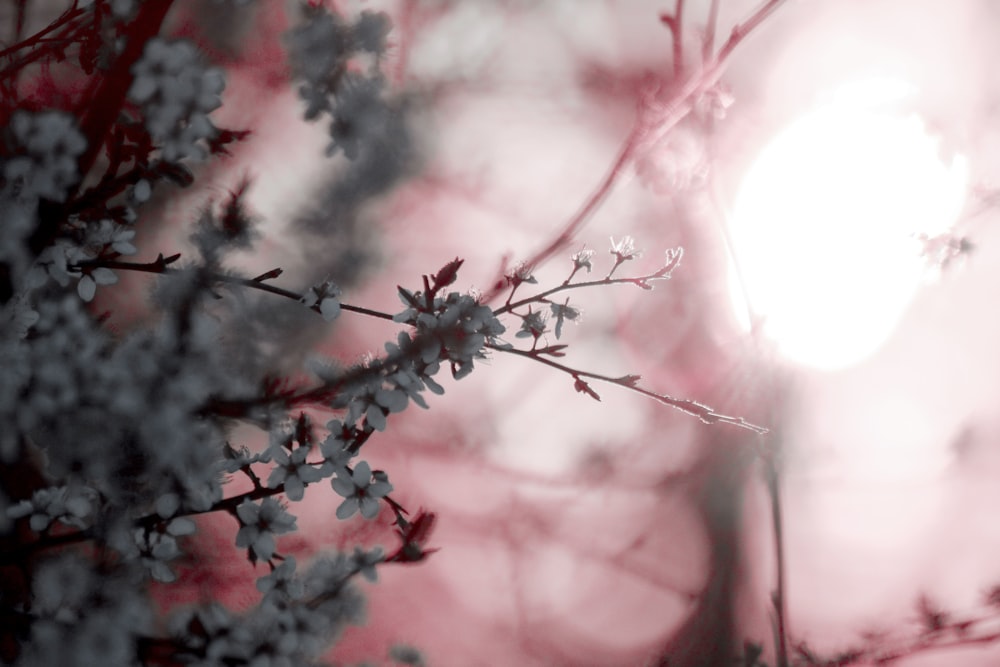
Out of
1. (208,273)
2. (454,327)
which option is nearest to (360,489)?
(454,327)

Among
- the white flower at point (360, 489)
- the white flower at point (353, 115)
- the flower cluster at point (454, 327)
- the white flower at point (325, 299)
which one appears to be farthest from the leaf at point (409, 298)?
the white flower at point (353, 115)

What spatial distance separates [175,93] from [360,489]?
1.21m

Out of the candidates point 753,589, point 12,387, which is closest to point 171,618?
point 12,387

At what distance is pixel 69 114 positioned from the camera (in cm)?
178

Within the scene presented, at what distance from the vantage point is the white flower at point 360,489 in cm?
175

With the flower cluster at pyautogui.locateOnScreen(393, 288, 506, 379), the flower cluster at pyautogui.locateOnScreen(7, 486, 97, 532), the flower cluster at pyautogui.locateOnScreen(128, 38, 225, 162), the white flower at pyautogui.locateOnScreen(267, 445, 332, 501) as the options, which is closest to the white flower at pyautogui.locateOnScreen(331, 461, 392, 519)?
the white flower at pyautogui.locateOnScreen(267, 445, 332, 501)

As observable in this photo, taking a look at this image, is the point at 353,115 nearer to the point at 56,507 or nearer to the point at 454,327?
the point at 454,327

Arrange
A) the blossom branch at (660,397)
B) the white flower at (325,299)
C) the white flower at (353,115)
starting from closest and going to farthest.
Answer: the blossom branch at (660,397)
the white flower at (325,299)
the white flower at (353,115)

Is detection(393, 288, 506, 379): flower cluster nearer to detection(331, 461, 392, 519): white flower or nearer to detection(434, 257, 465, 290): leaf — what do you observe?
detection(434, 257, 465, 290): leaf

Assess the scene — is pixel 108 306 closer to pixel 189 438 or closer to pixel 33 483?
pixel 33 483

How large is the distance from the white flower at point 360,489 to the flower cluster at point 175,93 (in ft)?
3.36

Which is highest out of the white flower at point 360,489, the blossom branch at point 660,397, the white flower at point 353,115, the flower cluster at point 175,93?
the white flower at point 353,115

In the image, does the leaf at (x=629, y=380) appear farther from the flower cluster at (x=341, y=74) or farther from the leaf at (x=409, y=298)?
the flower cluster at (x=341, y=74)

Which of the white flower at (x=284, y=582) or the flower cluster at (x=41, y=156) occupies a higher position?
the flower cluster at (x=41, y=156)
